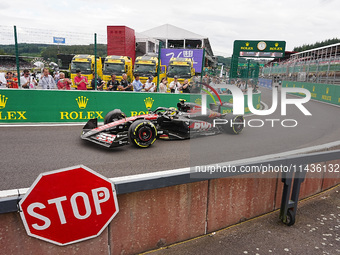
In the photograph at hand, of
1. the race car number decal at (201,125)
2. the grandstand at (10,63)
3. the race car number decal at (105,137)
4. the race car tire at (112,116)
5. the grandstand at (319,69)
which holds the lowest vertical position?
the race car number decal at (105,137)

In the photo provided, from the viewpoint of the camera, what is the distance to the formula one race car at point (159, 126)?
242 inches

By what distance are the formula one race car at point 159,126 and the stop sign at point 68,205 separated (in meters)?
3.27

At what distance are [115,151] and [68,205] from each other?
3.65 m

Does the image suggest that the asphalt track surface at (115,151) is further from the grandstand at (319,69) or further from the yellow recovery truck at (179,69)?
the grandstand at (319,69)

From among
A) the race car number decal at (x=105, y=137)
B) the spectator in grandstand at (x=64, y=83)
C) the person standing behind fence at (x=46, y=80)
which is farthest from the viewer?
the spectator in grandstand at (x=64, y=83)

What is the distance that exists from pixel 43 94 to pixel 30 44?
75.2 inches

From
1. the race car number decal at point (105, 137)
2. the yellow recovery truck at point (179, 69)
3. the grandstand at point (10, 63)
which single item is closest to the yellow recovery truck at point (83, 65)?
the yellow recovery truck at point (179, 69)

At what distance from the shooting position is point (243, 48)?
22.6 m

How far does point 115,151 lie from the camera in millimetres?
6070

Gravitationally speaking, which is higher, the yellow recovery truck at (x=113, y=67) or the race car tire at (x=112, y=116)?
the yellow recovery truck at (x=113, y=67)

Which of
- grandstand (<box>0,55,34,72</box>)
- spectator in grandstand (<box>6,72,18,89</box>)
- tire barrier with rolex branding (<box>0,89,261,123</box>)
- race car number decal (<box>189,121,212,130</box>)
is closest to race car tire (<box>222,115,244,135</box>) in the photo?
race car number decal (<box>189,121,212,130</box>)

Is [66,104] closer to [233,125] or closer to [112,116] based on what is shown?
[112,116]

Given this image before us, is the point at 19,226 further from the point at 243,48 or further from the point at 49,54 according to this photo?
the point at 243,48

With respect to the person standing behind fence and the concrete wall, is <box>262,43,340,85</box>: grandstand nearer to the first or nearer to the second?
the person standing behind fence
